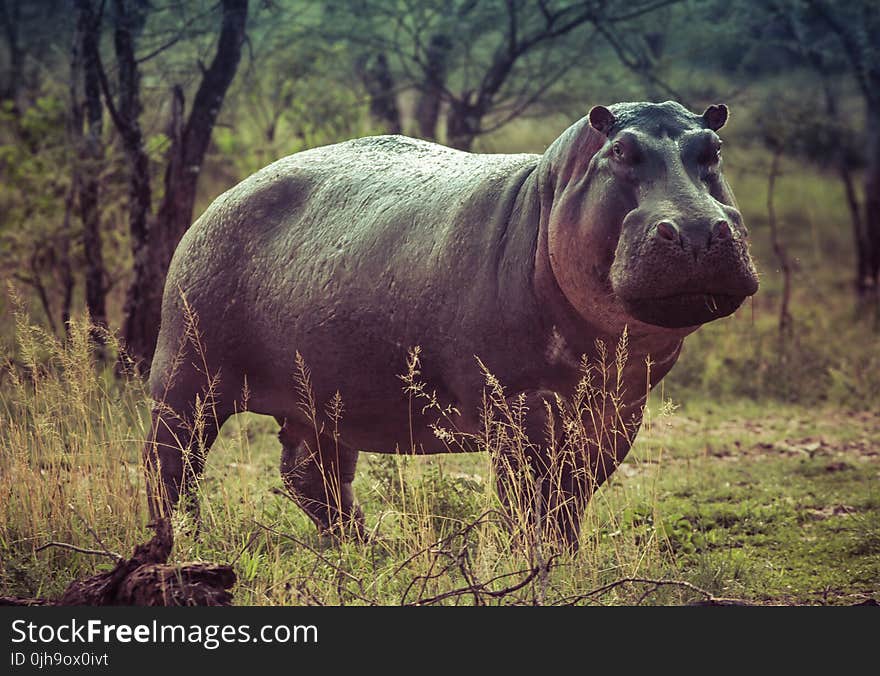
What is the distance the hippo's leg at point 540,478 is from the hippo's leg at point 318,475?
118 cm

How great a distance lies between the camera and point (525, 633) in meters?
3.41

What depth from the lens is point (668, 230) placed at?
3.31m

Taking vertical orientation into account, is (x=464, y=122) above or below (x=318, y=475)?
above

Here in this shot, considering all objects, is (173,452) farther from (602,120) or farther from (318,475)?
(602,120)

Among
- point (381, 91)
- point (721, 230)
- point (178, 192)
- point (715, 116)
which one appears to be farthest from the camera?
point (381, 91)

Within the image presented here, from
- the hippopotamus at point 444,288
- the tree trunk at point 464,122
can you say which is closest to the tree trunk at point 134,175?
the hippopotamus at point 444,288

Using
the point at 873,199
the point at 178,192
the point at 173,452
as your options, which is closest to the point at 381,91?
the point at 178,192

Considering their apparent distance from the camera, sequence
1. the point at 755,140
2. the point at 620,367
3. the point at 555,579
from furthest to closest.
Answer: the point at 755,140
the point at 555,579
the point at 620,367

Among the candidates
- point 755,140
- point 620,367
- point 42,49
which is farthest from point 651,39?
point 620,367

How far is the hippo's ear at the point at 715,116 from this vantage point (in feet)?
12.4

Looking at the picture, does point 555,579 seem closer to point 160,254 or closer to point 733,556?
point 733,556

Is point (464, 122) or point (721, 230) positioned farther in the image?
point (464, 122)

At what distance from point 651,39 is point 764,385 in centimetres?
437

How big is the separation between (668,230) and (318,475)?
2.52 meters
